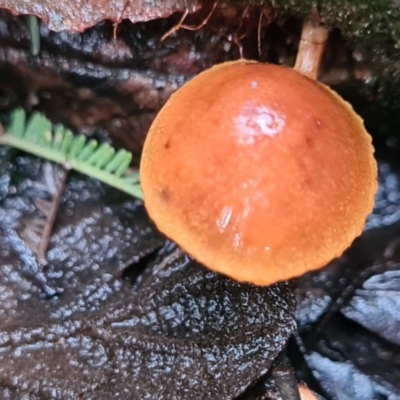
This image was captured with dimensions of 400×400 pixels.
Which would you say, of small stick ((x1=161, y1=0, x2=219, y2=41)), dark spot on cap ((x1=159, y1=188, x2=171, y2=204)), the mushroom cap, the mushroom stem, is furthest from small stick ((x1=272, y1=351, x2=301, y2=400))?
small stick ((x1=161, y1=0, x2=219, y2=41))

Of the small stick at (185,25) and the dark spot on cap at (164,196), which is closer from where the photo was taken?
the dark spot on cap at (164,196)

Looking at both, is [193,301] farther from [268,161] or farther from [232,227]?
[268,161]

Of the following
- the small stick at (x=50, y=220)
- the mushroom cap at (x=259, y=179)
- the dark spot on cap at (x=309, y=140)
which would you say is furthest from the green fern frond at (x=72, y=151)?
the dark spot on cap at (x=309, y=140)

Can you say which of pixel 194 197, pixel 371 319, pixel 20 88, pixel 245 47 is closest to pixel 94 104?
pixel 20 88

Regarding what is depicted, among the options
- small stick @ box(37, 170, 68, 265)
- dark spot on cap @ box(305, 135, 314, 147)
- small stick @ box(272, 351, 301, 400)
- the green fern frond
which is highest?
dark spot on cap @ box(305, 135, 314, 147)

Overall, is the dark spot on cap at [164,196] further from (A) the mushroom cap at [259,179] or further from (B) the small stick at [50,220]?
(B) the small stick at [50,220]

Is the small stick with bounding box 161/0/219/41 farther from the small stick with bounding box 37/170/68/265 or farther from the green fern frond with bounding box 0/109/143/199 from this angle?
the small stick with bounding box 37/170/68/265
